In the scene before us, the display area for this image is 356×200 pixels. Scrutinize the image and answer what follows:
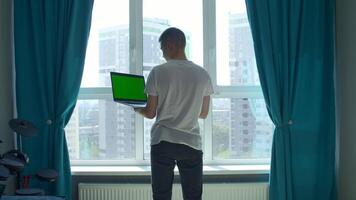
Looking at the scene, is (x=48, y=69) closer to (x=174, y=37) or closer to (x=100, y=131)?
(x=100, y=131)

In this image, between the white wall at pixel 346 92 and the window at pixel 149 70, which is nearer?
the white wall at pixel 346 92

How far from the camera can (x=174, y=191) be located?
2.93 metres

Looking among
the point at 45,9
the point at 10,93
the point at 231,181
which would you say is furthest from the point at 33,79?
the point at 231,181

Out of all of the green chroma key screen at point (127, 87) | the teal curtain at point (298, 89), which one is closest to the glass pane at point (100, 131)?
the green chroma key screen at point (127, 87)

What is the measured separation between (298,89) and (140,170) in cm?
137

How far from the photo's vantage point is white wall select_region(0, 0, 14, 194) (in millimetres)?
2760

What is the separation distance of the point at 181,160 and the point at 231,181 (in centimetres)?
106

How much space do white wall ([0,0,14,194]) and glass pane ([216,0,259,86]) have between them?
5.32 ft

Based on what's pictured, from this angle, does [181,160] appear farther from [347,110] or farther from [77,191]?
[347,110]

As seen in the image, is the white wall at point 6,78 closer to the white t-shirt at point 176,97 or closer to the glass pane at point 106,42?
the glass pane at point 106,42

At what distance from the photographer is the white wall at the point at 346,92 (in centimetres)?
282

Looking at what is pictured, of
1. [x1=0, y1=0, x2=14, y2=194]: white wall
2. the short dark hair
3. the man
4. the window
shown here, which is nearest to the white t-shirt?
the man

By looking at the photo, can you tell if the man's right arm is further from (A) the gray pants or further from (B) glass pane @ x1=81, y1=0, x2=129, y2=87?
(B) glass pane @ x1=81, y1=0, x2=129, y2=87

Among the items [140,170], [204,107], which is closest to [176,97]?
[204,107]
